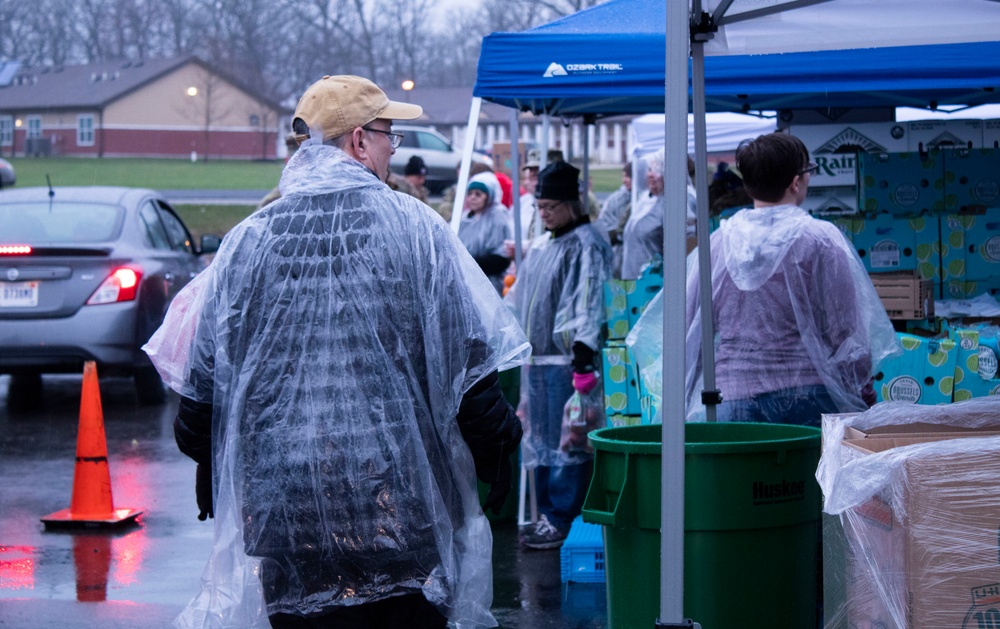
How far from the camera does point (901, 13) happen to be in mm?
4203

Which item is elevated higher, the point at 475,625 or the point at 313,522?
the point at 313,522

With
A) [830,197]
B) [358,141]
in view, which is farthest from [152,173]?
[358,141]

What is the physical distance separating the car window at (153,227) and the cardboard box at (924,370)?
699cm

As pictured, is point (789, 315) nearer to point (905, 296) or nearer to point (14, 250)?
point (905, 296)

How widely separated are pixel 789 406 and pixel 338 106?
1.93 meters

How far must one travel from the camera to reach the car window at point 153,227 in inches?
419

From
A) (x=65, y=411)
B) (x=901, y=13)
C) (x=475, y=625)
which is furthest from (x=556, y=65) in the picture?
(x=65, y=411)

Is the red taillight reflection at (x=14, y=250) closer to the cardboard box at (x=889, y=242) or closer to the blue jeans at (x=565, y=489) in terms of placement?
the blue jeans at (x=565, y=489)

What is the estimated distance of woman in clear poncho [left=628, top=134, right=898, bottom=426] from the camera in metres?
4.11

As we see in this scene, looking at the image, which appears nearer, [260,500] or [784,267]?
Result: [260,500]

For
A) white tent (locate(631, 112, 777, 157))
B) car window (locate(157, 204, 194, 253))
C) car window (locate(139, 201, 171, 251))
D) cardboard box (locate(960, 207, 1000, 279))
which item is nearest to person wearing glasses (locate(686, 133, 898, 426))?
cardboard box (locate(960, 207, 1000, 279))

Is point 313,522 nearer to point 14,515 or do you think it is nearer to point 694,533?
point 694,533

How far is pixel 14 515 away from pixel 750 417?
465 centimetres

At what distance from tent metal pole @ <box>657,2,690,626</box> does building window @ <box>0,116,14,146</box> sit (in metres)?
79.6
